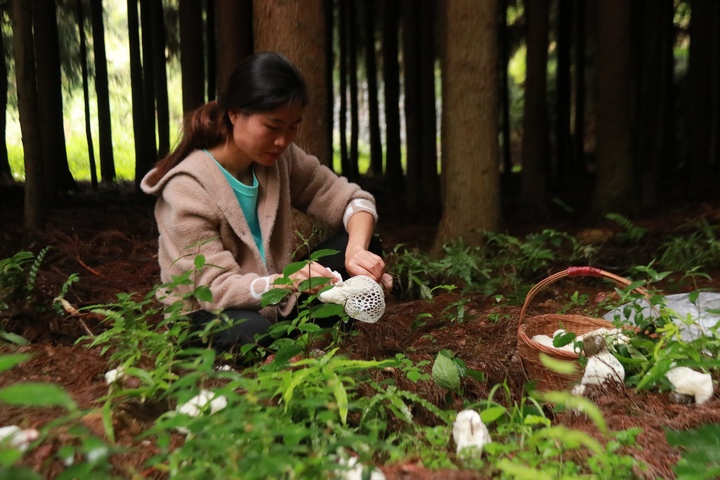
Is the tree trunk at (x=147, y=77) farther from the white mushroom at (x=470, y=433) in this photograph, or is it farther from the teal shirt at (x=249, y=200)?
the white mushroom at (x=470, y=433)

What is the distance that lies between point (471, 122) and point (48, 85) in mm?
4748

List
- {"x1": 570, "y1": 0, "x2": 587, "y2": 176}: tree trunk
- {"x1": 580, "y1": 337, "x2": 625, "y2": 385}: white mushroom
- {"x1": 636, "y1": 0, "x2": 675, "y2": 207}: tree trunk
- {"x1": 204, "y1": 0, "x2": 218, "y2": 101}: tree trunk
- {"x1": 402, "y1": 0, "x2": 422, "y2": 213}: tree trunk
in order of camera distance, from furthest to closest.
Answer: {"x1": 570, "y1": 0, "x2": 587, "y2": 176}: tree trunk, {"x1": 204, "y1": 0, "x2": 218, "y2": 101}: tree trunk, {"x1": 402, "y1": 0, "x2": 422, "y2": 213}: tree trunk, {"x1": 636, "y1": 0, "x2": 675, "y2": 207}: tree trunk, {"x1": 580, "y1": 337, "x2": 625, "y2": 385}: white mushroom

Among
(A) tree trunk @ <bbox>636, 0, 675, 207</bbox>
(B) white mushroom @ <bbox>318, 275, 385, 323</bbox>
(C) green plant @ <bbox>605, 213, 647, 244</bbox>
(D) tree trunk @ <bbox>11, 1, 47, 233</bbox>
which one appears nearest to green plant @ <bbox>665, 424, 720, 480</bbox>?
(B) white mushroom @ <bbox>318, 275, 385, 323</bbox>

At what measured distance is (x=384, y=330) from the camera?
9.96 feet

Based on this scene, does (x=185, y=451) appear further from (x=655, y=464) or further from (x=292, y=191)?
(x=292, y=191)

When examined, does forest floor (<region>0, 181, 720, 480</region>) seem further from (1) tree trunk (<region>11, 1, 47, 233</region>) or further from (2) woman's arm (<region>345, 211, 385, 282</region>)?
(1) tree trunk (<region>11, 1, 47, 233</region>)

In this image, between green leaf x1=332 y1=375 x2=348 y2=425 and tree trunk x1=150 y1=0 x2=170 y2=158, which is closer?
green leaf x1=332 y1=375 x2=348 y2=425

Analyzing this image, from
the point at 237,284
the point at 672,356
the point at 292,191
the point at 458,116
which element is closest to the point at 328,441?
the point at 237,284

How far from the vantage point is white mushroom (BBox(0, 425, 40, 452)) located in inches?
55.1

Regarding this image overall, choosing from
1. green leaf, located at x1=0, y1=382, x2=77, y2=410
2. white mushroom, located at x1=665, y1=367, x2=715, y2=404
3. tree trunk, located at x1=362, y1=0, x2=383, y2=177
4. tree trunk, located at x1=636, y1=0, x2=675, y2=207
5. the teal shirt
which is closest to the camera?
green leaf, located at x1=0, y1=382, x2=77, y2=410

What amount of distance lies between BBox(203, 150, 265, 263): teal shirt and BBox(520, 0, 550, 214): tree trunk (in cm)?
436

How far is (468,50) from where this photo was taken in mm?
4234

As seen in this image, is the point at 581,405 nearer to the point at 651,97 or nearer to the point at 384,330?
the point at 384,330

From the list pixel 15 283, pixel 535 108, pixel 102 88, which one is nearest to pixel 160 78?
pixel 102 88
